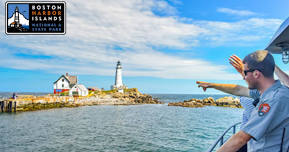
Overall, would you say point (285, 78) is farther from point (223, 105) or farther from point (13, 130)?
point (223, 105)

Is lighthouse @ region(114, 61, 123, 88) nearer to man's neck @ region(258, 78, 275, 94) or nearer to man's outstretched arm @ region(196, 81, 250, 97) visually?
man's outstretched arm @ region(196, 81, 250, 97)

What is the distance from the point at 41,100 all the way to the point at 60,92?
2549cm

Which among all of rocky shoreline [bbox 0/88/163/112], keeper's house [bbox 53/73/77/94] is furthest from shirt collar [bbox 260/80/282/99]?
keeper's house [bbox 53/73/77/94]

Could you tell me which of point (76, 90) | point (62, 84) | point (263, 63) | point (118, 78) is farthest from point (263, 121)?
point (118, 78)

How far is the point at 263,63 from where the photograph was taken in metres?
2.01

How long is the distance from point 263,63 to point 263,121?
525 mm

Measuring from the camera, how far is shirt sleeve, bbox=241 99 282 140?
1811 millimetres

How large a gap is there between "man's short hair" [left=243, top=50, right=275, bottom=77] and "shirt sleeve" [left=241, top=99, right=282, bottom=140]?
0.34 m

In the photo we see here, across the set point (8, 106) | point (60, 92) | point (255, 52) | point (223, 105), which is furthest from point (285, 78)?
point (60, 92)

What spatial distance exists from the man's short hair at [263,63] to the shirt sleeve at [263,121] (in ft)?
1.10

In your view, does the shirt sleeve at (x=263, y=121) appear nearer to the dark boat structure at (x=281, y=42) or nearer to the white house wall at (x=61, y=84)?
the dark boat structure at (x=281, y=42)

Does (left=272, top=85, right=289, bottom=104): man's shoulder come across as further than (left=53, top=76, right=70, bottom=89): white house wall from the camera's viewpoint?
No

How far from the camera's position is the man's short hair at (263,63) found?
201 cm

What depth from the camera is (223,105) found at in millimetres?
70500
